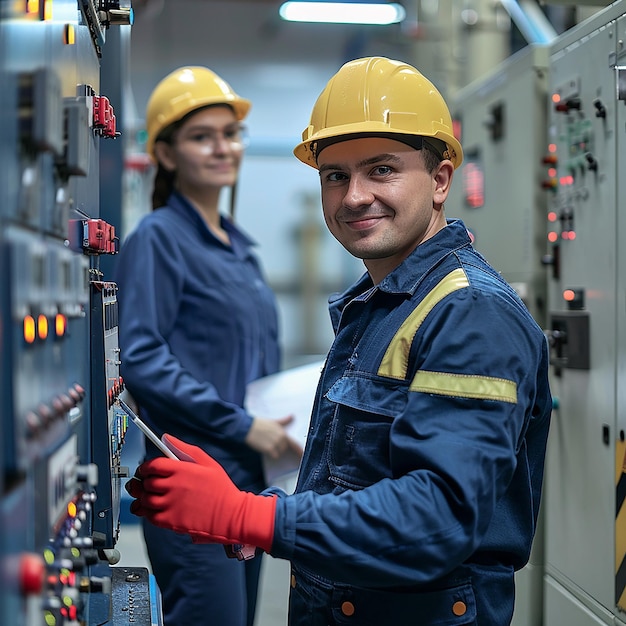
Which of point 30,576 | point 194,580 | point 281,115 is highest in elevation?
point 281,115

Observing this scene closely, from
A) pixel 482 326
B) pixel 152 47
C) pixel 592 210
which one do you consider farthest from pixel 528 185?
pixel 152 47

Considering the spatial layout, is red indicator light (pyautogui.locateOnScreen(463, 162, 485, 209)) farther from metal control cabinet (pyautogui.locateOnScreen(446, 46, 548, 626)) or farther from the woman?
the woman

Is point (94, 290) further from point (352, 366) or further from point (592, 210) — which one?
point (592, 210)

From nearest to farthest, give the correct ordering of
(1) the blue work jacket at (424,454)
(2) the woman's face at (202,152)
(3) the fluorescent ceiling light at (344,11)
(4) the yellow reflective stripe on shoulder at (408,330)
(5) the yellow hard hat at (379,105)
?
(1) the blue work jacket at (424,454) → (4) the yellow reflective stripe on shoulder at (408,330) → (5) the yellow hard hat at (379,105) → (2) the woman's face at (202,152) → (3) the fluorescent ceiling light at (344,11)

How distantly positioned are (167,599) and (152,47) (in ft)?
20.9

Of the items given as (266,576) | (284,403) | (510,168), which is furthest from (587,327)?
(266,576)

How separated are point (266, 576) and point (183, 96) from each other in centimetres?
258

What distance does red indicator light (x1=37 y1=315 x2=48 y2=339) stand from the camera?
922 millimetres

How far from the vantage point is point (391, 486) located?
4.08 feet

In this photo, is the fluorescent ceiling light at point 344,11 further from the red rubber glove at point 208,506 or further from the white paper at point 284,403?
the red rubber glove at point 208,506

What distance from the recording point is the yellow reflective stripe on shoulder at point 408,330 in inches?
53.6

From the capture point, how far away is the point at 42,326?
94cm

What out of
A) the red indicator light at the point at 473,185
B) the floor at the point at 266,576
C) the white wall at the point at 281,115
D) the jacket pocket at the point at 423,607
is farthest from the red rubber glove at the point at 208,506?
the white wall at the point at 281,115

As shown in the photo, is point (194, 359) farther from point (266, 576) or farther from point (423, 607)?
point (266, 576)
